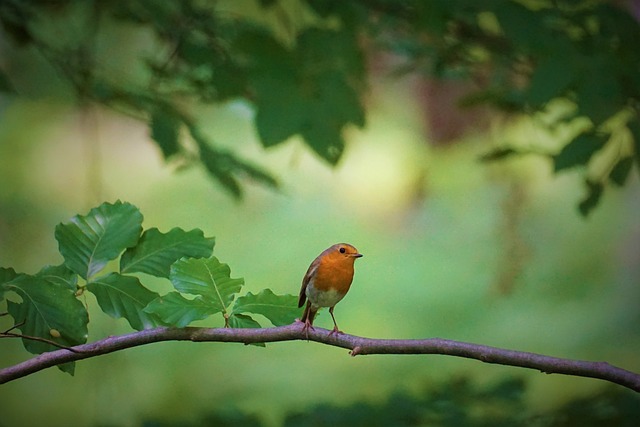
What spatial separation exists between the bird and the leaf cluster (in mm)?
29

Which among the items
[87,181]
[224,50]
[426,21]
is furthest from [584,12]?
[87,181]

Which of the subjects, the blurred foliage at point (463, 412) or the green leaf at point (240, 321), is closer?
the green leaf at point (240, 321)

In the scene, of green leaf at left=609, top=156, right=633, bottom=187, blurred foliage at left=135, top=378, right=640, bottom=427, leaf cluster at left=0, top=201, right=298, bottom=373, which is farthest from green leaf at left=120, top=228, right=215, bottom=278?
blurred foliage at left=135, top=378, right=640, bottom=427

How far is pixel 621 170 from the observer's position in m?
0.98

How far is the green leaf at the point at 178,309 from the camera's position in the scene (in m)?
0.41

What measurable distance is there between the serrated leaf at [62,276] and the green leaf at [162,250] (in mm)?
28

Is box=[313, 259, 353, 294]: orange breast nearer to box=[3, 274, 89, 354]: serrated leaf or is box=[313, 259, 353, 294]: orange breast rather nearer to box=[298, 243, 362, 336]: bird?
box=[298, 243, 362, 336]: bird

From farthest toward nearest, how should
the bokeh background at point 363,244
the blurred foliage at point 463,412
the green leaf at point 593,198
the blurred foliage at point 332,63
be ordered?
the bokeh background at point 363,244 → the blurred foliage at point 463,412 → the green leaf at point 593,198 → the blurred foliage at point 332,63

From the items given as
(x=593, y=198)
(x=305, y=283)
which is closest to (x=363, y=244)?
(x=593, y=198)

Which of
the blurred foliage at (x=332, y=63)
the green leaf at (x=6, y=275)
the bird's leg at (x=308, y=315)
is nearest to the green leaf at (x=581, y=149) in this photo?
the blurred foliage at (x=332, y=63)

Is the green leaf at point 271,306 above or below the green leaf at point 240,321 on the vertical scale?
above

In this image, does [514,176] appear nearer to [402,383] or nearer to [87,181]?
[402,383]

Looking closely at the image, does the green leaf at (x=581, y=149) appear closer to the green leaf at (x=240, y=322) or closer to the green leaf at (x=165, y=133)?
the green leaf at (x=165, y=133)

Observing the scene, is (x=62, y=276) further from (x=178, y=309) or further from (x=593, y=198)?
(x=593, y=198)
